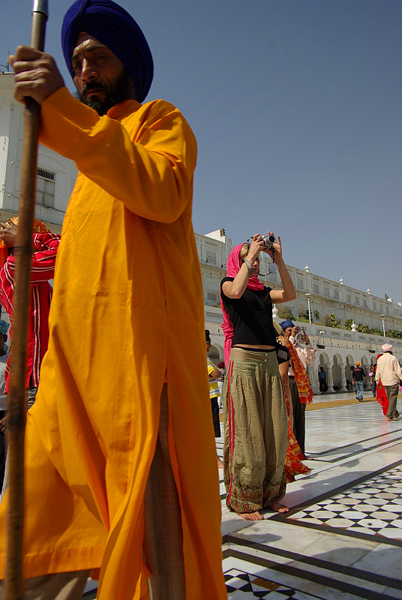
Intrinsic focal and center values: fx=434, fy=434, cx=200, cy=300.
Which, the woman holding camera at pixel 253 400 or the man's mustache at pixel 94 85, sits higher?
the man's mustache at pixel 94 85

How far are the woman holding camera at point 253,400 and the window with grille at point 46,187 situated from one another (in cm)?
1667

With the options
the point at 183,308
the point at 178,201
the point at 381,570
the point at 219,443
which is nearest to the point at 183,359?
the point at 183,308

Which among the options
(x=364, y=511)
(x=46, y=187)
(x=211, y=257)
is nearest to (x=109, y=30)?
(x=364, y=511)

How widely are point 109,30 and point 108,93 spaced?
0.17 metres

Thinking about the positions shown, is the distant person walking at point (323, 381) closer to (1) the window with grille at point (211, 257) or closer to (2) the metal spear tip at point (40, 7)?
(1) the window with grille at point (211, 257)

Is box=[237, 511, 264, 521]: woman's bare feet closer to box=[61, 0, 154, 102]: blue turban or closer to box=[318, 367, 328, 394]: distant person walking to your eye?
box=[61, 0, 154, 102]: blue turban

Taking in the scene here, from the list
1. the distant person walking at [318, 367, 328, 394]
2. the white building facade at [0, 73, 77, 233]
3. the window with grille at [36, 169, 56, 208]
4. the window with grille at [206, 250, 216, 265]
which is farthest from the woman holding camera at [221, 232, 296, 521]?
the window with grille at [206, 250, 216, 265]

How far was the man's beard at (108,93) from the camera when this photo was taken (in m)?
1.23

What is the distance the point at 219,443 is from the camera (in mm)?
6074

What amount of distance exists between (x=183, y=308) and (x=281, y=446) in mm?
1930

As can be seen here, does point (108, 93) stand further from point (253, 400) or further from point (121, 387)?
point (253, 400)

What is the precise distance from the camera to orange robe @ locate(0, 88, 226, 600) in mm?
905

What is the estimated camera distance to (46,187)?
1812 centimetres

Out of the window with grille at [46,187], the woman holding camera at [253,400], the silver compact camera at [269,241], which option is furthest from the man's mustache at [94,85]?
the window with grille at [46,187]
